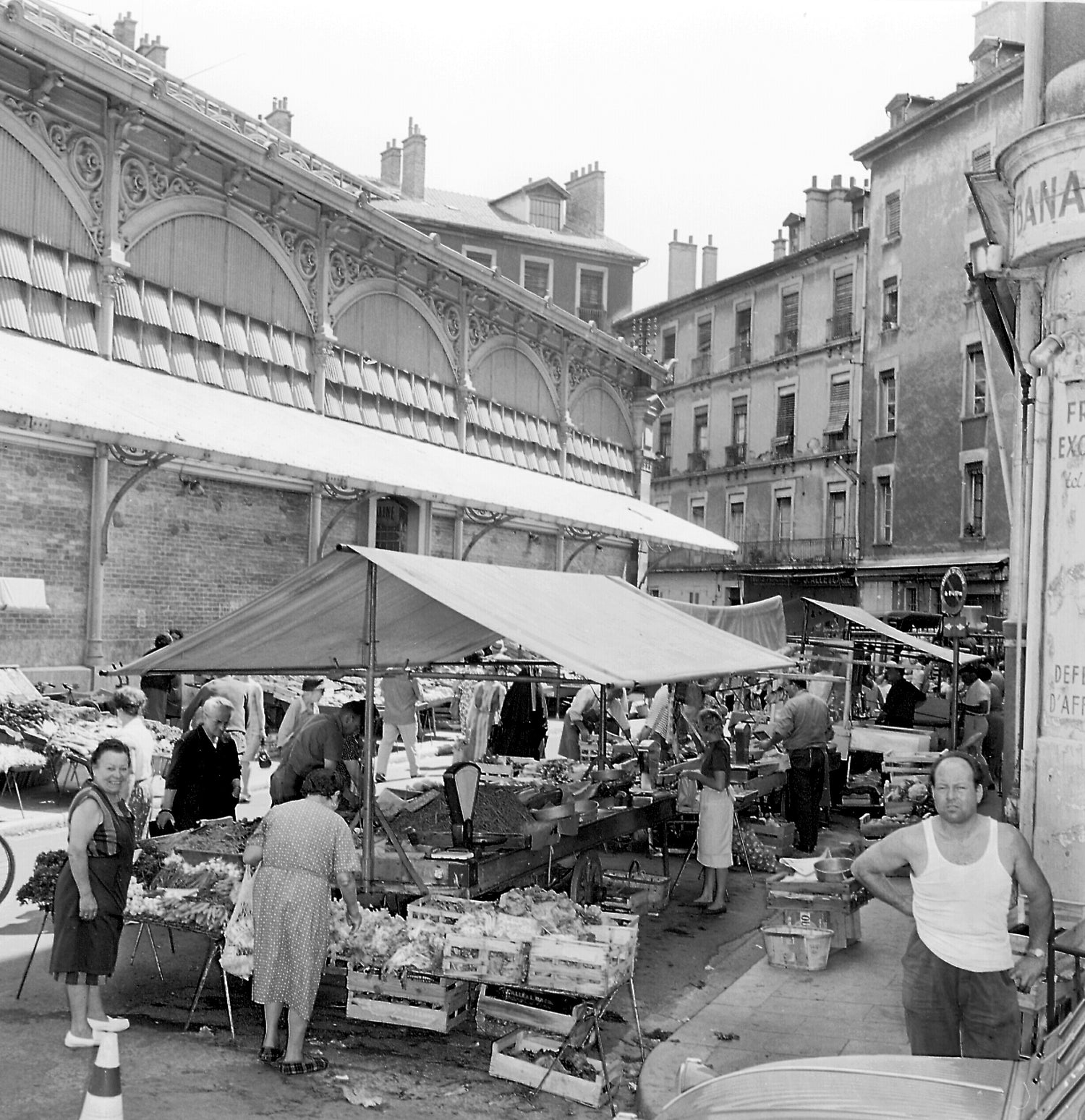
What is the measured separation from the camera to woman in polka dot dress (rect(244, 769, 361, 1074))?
20.1 ft

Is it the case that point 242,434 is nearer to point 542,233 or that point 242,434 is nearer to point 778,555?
point 778,555

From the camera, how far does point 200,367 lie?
18.2 metres

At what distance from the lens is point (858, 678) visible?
2059cm

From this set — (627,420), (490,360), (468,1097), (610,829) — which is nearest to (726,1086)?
(468,1097)

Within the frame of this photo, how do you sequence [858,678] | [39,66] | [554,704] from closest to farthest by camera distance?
[39,66] → [858,678] → [554,704]

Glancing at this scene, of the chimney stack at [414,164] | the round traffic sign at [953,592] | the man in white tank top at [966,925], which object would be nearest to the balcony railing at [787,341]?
the chimney stack at [414,164]

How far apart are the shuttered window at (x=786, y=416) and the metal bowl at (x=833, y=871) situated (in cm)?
3599

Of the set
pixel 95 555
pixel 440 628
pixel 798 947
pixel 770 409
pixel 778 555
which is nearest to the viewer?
pixel 798 947

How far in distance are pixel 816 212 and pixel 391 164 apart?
1724 centimetres

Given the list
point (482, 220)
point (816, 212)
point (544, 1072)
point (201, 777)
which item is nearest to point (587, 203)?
point (482, 220)

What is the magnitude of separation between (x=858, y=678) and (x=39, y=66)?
602 inches

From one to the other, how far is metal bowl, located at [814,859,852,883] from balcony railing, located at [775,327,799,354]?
3609cm

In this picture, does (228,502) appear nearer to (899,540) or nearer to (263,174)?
(263,174)

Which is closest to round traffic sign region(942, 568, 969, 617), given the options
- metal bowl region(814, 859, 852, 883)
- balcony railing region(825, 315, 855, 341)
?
metal bowl region(814, 859, 852, 883)
